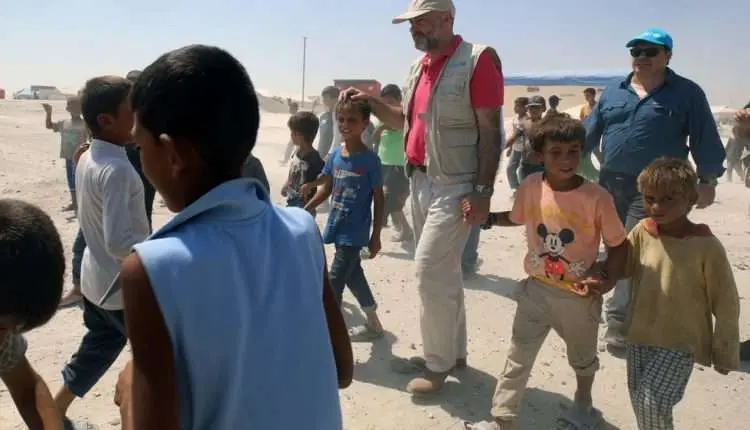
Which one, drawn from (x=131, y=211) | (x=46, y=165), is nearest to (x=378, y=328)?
(x=131, y=211)

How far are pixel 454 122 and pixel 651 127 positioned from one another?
153 cm

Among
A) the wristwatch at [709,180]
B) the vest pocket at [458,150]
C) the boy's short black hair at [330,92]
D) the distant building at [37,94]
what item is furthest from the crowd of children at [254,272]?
the distant building at [37,94]

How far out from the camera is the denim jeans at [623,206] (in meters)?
4.02

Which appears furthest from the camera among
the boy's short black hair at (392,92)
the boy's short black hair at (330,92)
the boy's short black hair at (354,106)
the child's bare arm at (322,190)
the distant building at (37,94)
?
the distant building at (37,94)

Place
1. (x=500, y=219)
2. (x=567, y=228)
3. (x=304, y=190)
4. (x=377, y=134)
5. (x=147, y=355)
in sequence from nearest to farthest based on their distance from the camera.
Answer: (x=147, y=355)
(x=567, y=228)
(x=500, y=219)
(x=304, y=190)
(x=377, y=134)

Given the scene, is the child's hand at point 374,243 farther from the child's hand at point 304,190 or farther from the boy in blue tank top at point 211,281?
the boy in blue tank top at point 211,281

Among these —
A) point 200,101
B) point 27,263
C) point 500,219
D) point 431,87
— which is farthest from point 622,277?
point 27,263

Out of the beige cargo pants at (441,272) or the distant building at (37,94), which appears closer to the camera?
the beige cargo pants at (441,272)

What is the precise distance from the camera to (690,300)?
2.49 m

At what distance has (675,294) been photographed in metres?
2.51

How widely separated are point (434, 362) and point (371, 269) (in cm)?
263

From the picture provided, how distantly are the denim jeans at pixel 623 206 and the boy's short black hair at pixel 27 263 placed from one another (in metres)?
3.49

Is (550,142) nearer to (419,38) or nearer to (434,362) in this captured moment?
(419,38)

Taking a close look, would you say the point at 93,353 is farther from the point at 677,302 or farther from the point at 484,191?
the point at 677,302
